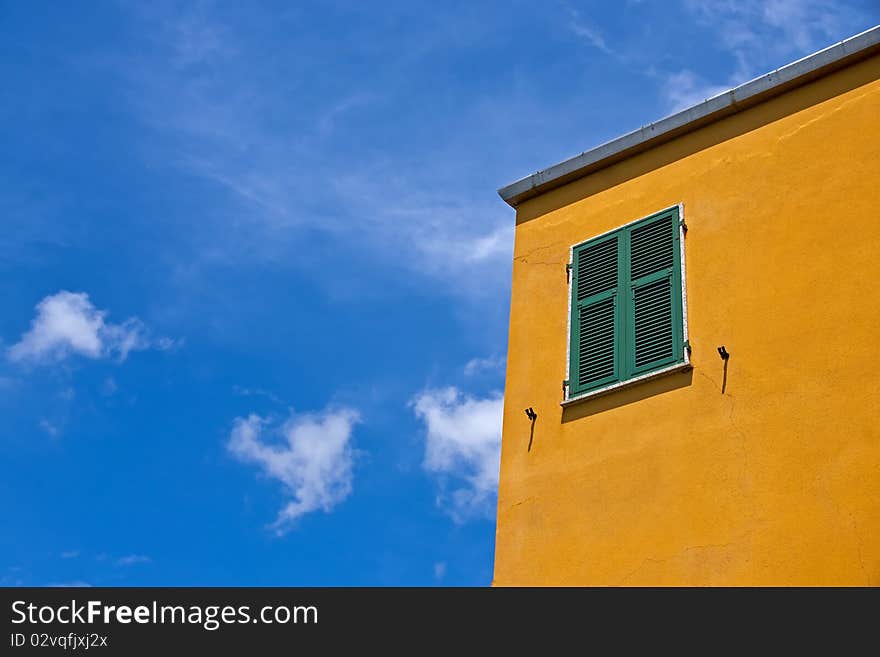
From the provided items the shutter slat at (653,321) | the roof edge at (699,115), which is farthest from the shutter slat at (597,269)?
the roof edge at (699,115)

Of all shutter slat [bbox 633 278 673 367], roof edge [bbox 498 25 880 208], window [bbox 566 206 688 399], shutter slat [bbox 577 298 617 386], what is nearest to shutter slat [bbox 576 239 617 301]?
window [bbox 566 206 688 399]

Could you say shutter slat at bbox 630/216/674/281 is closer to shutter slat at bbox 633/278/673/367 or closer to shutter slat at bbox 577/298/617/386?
shutter slat at bbox 633/278/673/367

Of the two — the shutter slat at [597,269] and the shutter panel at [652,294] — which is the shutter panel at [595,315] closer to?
the shutter slat at [597,269]

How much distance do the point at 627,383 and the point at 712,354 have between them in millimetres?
676

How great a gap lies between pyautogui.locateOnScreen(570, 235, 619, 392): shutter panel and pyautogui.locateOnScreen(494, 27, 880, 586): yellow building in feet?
0.06

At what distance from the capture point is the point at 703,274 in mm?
9711

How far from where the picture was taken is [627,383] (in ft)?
31.3

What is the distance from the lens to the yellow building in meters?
8.34

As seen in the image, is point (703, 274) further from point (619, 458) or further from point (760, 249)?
point (619, 458)
